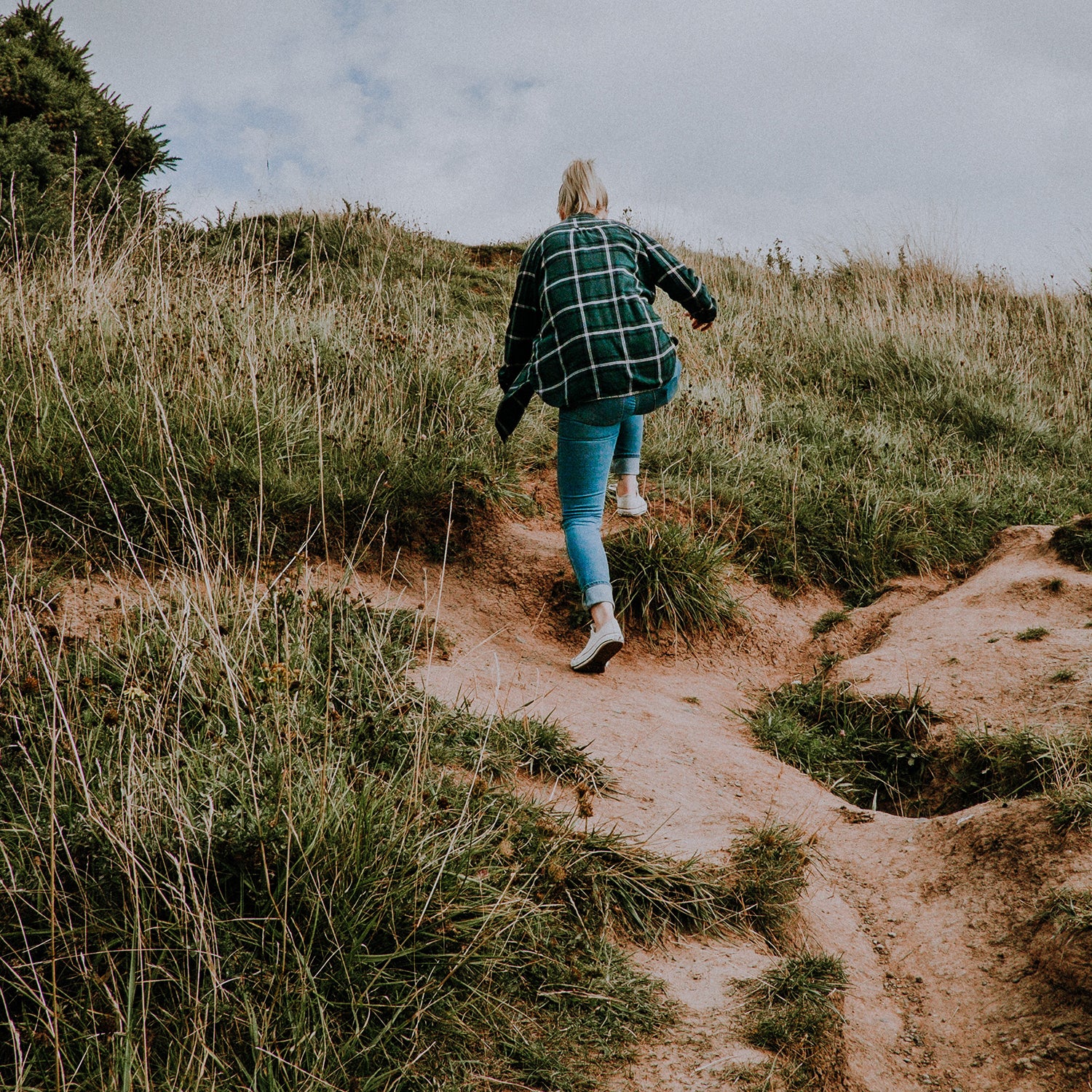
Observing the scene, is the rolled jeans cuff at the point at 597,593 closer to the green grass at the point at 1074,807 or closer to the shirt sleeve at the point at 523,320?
the shirt sleeve at the point at 523,320

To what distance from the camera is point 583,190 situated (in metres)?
3.94

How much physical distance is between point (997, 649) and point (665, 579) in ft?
5.57

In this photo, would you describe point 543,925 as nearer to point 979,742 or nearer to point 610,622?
point 610,622

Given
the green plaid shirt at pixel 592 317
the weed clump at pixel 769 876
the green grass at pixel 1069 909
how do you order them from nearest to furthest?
the green grass at pixel 1069 909 < the weed clump at pixel 769 876 < the green plaid shirt at pixel 592 317

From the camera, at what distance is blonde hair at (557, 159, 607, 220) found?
395cm

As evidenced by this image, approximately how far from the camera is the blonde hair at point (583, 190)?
3945mm

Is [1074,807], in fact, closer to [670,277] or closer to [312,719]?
[312,719]

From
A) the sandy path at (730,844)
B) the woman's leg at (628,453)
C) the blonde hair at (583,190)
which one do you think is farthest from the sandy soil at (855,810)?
the blonde hair at (583,190)

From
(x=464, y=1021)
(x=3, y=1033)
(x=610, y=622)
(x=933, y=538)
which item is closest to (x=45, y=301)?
(x=610, y=622)

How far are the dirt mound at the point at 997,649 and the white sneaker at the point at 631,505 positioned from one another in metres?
1.38

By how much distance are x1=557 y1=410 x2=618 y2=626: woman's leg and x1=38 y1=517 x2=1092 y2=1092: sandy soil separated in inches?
19.8

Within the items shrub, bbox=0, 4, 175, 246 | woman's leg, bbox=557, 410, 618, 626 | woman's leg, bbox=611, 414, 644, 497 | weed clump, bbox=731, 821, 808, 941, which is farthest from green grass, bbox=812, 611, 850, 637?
shrub, bbox=0, 4, 175, 246

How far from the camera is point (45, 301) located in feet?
15.6

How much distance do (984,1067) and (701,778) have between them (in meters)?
1.38
